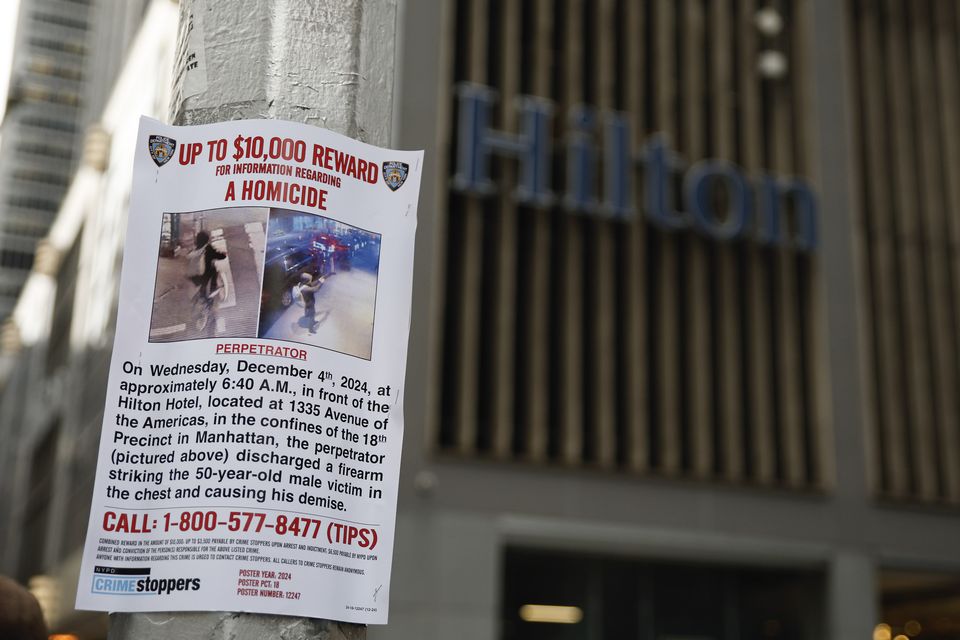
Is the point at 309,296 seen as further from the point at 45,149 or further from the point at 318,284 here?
the point at 45,149

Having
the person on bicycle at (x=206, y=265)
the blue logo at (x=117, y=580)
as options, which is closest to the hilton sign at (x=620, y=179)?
the person on bicycle at (x=206, y=265)

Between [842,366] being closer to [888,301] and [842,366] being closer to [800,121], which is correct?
[888,301]

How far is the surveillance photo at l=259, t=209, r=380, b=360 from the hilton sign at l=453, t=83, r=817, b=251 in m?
14.8

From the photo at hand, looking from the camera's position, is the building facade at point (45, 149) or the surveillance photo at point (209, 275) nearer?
the surveillance photo at point (209, 275)

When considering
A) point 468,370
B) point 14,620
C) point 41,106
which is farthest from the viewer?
point 41,106

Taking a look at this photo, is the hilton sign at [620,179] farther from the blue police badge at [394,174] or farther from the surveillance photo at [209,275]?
the surveillance photo at [209,275]

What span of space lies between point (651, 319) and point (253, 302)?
16346 millimetres

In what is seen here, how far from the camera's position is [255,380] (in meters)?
2.54

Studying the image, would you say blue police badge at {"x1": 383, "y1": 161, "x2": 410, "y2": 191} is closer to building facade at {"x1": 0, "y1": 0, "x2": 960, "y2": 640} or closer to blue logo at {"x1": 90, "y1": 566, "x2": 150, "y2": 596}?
blue logo at {"x1": 90, "y1": 566, "x2": 150, "y2": 596}

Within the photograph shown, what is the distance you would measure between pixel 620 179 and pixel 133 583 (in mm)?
16421

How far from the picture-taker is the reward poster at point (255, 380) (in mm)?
2463

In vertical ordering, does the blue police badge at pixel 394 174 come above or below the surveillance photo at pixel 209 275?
above

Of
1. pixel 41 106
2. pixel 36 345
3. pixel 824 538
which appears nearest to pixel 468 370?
pixel 824 538

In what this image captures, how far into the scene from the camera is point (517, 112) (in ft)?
59.5
